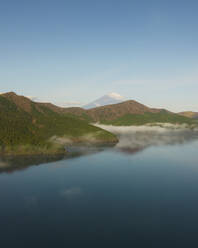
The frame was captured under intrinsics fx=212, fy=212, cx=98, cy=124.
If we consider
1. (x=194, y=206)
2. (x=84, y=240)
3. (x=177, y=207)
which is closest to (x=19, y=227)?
(x=84, y=240)

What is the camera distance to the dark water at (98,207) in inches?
2346

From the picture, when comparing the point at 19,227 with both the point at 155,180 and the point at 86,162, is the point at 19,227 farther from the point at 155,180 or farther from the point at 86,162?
the point at 86,162

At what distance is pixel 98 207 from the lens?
80125 mm

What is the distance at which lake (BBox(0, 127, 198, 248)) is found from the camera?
196 feet

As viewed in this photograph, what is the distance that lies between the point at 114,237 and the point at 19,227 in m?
29.8

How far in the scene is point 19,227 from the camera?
66062 mm

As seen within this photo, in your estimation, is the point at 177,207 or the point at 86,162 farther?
the point at 86,162

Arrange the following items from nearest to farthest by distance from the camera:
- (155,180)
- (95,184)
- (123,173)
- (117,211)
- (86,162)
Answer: (117,211)
(95,184)
(155,180)
(123,173)
(86,162)

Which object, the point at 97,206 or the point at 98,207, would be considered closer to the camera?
the point at 98,207

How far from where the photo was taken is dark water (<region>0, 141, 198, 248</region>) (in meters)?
59.6

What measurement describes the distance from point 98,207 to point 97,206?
101 centimetres

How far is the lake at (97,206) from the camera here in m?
59.7

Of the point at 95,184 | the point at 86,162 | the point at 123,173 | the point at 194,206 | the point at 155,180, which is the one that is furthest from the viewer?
the point at 86,162

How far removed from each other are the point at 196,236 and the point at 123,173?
250 ft
